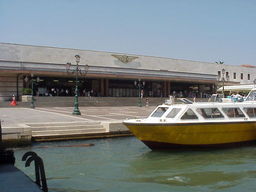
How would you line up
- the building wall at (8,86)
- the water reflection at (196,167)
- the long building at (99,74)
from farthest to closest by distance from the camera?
the long building at (99,74) < the building wall at (8,86) < the water reflection at (196,167)

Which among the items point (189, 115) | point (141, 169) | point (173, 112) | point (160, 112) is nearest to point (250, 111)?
point (189, 115)

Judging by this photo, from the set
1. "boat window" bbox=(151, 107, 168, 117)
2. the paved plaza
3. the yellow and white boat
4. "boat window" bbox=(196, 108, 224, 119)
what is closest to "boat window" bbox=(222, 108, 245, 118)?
the yellow and white boat

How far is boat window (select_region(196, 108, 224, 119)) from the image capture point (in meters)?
14.5

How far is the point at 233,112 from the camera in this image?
604 inches

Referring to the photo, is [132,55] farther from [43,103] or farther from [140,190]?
[140,190]

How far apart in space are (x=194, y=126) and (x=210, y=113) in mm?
1135

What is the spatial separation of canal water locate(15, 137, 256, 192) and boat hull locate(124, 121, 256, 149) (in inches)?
14.1

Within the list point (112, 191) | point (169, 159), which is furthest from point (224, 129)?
point (112, 191)

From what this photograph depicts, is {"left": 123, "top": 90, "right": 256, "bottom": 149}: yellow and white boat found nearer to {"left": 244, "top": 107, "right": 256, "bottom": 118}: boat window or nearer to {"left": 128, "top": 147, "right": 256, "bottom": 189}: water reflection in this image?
{"left": 244, "top": 107, "right": 256, "bottom": 118}: boat window

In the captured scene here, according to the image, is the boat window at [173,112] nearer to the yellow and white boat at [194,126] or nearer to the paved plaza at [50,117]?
the yellow and white boat at [194,126]

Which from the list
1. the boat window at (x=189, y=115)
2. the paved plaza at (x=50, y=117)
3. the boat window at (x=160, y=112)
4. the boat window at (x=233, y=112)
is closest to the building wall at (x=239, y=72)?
the paved plaza at (x=50, y=117)

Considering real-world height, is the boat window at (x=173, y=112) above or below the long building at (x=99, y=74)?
below

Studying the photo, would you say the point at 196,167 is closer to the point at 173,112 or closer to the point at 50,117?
the point at 173,112

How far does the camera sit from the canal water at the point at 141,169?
375 inches
